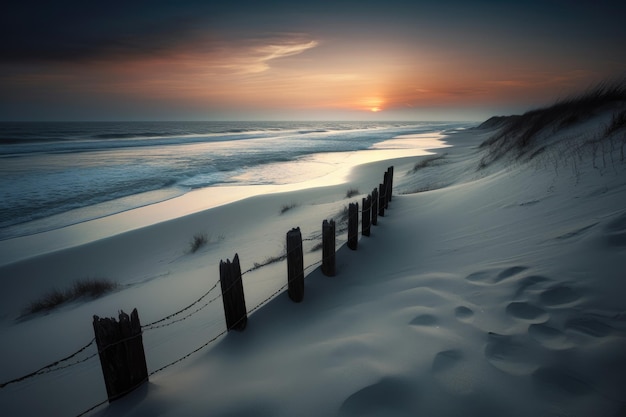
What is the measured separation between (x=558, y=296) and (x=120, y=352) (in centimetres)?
405

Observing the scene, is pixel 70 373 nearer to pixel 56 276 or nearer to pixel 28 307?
pixel 28 307

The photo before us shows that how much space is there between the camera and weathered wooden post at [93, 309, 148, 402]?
2584 millimetres

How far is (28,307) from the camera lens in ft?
20.3

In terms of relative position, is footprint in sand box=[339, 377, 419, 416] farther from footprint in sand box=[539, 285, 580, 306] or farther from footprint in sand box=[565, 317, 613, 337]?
footprint in sand box=[539, 285, 580, 306]

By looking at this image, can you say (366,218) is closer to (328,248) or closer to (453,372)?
(328,248)

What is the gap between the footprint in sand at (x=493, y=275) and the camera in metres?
3.61

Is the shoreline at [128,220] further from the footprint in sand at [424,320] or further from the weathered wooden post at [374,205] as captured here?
the footprint in sand at [424,320]

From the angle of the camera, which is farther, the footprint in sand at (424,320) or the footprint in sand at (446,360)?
the footprint in sand at (424,320)

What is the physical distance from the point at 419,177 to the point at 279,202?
6883mm

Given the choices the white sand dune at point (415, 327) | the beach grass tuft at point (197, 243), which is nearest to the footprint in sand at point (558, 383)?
the white sand dune at point (415, 327)

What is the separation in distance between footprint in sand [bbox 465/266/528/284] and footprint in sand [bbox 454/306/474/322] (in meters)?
0.61

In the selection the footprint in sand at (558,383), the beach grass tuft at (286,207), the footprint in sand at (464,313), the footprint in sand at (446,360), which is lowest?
the beach grass tuft at (286,207)

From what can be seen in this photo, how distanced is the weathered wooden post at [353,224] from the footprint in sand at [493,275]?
206cm

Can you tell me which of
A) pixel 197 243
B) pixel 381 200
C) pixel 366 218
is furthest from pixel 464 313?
pixel 197 243
